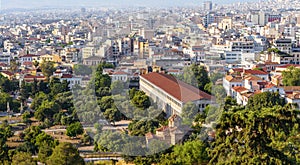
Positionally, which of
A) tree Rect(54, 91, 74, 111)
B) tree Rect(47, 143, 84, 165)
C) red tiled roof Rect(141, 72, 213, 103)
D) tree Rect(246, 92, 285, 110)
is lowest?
tree Rect(54, 91, 74, 111)

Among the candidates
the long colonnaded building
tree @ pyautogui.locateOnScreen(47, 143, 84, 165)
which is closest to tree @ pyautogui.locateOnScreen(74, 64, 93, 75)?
the long colonnaded building

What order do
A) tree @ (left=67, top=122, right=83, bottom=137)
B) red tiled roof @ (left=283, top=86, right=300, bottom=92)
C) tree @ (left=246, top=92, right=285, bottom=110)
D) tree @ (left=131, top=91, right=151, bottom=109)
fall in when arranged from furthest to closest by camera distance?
red tiled roof @ (left=283, top=86, right=300, bottom=92) → tree @ (left=246, top=92, right=285, bottom=110) → tree @ (left=67, top=122, right=83, bottom=137) → tree @ (left=131, top=91, right=151, bottom=109)

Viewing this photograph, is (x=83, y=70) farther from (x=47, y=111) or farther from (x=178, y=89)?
(x=178, y=89)

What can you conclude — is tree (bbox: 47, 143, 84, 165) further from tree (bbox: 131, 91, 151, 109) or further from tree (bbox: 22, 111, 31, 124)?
tree (bbox: 22, 111, 31, 124)

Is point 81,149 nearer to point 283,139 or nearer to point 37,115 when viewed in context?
point 37,115

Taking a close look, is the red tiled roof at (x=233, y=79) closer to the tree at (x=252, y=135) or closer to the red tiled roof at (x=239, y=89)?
the red tiled roof at (x=239, y=89)

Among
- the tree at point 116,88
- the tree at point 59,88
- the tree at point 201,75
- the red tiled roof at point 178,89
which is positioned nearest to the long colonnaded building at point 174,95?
the red tiled roof at point 178,89

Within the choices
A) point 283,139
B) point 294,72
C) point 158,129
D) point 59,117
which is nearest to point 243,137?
A: point 283,139
